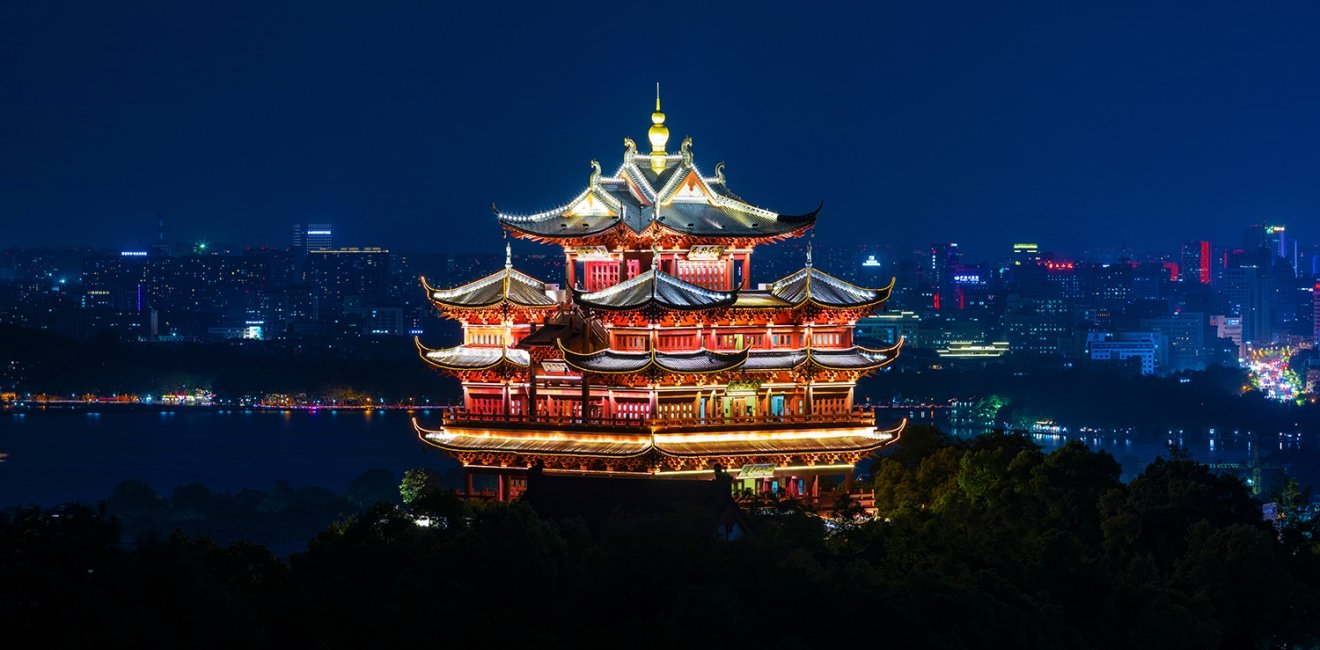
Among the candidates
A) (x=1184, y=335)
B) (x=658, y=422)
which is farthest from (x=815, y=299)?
(x=1184, y=335)

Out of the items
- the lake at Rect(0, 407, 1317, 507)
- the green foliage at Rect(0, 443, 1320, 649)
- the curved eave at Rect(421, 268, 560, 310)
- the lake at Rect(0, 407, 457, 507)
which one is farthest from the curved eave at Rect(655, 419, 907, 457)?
the lake at Rect(0, 407, 457, 507)

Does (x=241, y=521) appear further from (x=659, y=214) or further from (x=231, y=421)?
(x=231, y=421)

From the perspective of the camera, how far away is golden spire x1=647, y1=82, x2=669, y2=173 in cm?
3434

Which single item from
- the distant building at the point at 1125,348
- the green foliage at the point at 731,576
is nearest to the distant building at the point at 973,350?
the distant building at the point at 1125,348

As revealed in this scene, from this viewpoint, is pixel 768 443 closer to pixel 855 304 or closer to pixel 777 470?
pixel 777 470

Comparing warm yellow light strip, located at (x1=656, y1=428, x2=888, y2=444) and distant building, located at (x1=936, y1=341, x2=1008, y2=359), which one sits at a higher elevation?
distant building, located at (x1=936, y1=341, x2=1008, y2=359)

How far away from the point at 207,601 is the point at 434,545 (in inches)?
183

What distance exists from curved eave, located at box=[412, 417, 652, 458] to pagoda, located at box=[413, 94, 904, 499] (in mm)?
27

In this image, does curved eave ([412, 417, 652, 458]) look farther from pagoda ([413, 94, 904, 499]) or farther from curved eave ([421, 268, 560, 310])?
curved eave ([421, 268, 560, 310])

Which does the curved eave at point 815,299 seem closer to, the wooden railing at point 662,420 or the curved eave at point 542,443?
the wooden railing at point 662,420

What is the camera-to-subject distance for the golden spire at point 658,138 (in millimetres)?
34344

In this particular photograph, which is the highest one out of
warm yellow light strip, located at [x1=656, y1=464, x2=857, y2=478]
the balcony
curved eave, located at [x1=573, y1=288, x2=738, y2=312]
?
curved eave, located at [x1=573, y1=288, x2=738, y2=312]

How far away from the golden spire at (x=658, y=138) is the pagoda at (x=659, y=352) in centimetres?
3

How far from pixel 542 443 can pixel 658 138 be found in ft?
15.9
